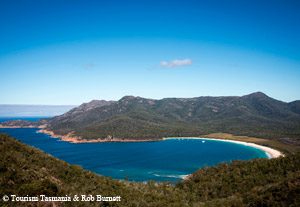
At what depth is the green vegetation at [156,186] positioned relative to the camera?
30.9 metres

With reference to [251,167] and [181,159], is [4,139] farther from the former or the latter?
[181,159]

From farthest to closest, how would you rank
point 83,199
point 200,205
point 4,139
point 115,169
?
point 115,169
point 4,139
point 200,205
point 83,199

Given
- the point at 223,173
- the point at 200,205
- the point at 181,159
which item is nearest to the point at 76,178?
the point at 200,205

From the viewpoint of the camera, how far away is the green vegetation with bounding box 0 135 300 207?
3086 cm

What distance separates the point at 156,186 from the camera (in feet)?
176

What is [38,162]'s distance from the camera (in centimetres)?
4312

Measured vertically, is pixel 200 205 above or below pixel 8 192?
below

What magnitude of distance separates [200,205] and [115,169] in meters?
118

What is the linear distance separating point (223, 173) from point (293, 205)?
3445cm

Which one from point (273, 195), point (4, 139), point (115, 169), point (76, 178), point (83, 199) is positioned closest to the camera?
point (83, 199)

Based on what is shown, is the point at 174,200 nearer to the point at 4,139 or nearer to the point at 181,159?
the point at 4,139

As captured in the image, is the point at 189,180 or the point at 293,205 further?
the point at 189,180

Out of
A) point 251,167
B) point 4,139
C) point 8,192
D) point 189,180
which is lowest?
point 189,180

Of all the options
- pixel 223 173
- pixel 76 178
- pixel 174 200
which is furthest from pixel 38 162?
pixel 223 173
